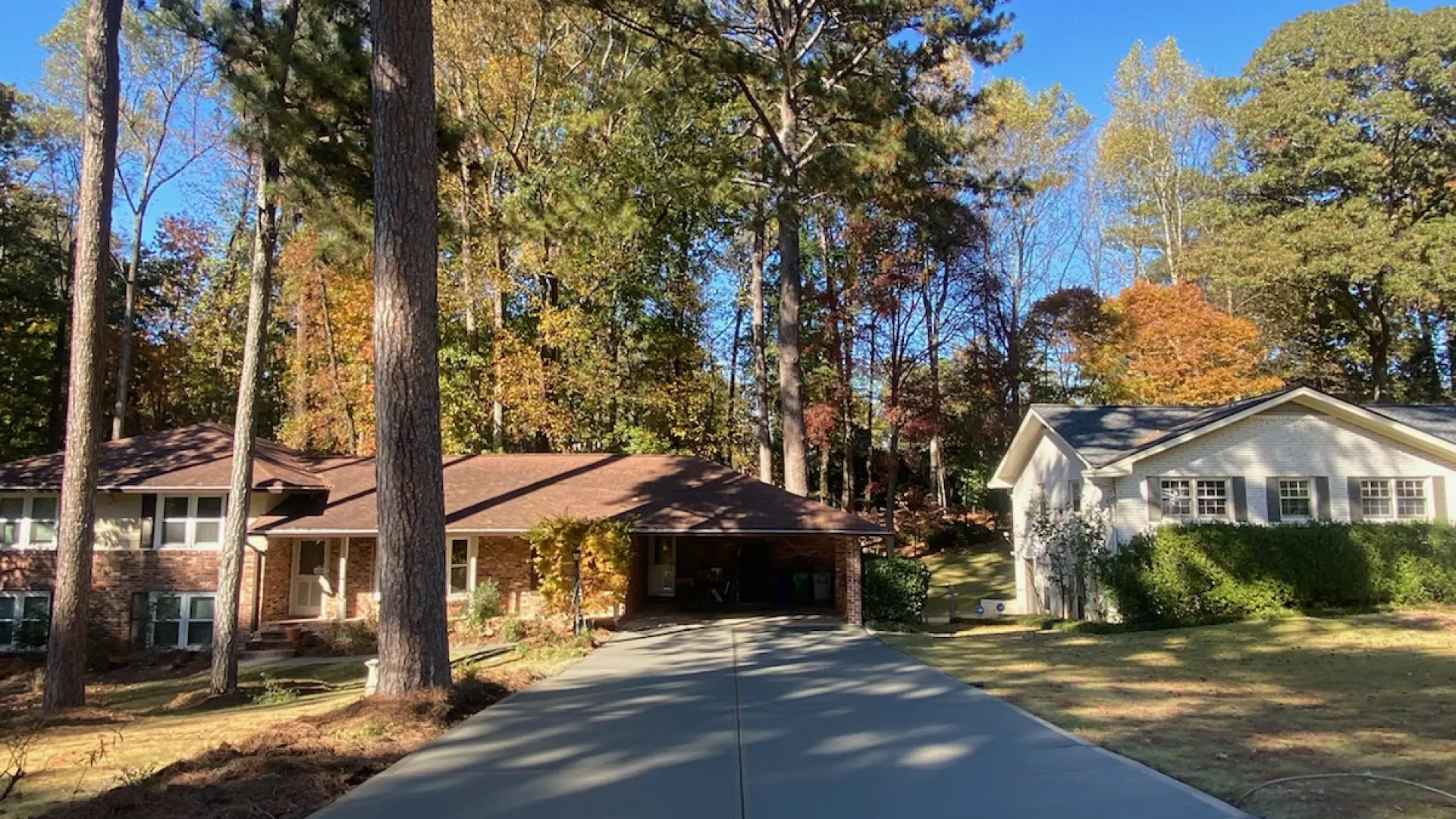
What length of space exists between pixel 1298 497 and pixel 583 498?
15.1 m

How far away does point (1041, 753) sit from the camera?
21.6 ft

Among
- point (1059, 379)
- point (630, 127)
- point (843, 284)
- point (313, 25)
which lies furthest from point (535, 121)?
point (1059, 379)

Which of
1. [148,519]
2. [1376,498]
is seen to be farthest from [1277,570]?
[148,519]

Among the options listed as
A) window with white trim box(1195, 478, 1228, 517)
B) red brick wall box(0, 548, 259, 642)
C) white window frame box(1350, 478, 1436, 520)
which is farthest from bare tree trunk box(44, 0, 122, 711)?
white window frame box(1350, 478, 1436, 520)

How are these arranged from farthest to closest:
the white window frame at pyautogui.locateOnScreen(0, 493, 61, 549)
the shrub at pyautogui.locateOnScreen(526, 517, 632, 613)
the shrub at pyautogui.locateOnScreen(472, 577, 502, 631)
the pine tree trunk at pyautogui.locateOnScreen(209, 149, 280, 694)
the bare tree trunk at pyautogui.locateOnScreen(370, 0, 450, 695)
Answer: the white window frame at pyautogui.locateOnScreen(0, 493, 61, 549)
the shrub at pyautogui.locateOnScreen(472, 577, 502, 631)
the shrub at pyautogui.locateOnScreen(526, 517, 632, 613)
the pine tree trunk at pyautogui.locateOnScreen(209, 149, 280, 694)
the bare tree trunk at pyautogui.locateOnScreen(370, 0, 450, 695)

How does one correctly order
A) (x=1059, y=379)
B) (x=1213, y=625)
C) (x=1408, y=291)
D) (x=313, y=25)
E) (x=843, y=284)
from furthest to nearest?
1. (x=1059, y=379)
2. (x=843, y=284)
3. (x=1408, y=291)
4. (x=1213, y=625)
5. (x=313, y=25)

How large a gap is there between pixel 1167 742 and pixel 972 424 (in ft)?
84.9

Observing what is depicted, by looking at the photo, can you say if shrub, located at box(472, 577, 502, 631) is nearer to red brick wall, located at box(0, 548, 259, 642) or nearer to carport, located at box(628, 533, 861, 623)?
carport, located at box(628, 533, 861, 623)

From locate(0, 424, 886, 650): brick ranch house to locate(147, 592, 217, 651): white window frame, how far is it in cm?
2

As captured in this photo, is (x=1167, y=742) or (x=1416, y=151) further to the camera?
(x=1416, y=151)

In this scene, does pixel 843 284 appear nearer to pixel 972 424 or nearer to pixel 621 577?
pixel 972 424

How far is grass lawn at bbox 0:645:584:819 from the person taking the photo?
567 cm

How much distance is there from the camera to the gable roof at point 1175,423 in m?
18.1

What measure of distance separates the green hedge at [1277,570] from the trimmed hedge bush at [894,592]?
3.85m
